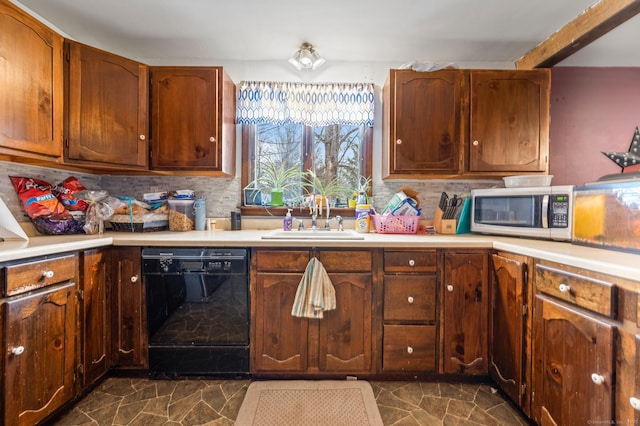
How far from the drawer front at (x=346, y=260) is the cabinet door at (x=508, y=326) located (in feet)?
2.51

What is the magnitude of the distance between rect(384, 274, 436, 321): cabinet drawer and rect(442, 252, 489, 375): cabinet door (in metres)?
0.10

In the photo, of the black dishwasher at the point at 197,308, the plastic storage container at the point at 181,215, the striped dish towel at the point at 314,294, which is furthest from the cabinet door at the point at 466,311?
the plastic storage container at the point at 181,215

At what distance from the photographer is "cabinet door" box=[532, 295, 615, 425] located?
1038 millimetres

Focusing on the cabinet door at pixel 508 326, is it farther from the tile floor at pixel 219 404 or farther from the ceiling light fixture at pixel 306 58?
the ceiling light fixture at pixel 306 58

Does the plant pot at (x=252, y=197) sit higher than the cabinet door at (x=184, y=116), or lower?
lower

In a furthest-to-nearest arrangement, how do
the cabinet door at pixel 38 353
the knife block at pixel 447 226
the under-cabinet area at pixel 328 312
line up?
the knife block at pixel 447 226 → the under-cabinet area at pixel 328 312 → the cabinet door at pixel 38 353

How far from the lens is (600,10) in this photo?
1692mm

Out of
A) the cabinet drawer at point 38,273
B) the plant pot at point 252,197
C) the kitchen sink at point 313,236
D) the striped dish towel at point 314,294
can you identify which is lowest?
the striped dish towel at point 314,294

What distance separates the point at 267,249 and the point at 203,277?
16.9 inches

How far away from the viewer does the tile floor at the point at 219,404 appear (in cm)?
149

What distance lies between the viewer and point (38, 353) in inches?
53.0

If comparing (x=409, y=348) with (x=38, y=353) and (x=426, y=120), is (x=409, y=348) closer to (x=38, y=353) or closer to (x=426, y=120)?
(x=426, y=120)

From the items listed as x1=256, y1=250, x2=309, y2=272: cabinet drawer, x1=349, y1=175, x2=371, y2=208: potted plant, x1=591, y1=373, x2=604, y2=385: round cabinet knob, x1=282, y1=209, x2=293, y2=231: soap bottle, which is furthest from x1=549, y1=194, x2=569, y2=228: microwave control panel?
x1=282, y1=209, x2=293, y2=231: soap bottle

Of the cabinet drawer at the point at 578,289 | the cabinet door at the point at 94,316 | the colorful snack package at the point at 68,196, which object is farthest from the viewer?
the colorful snack package at the point at 68,196
